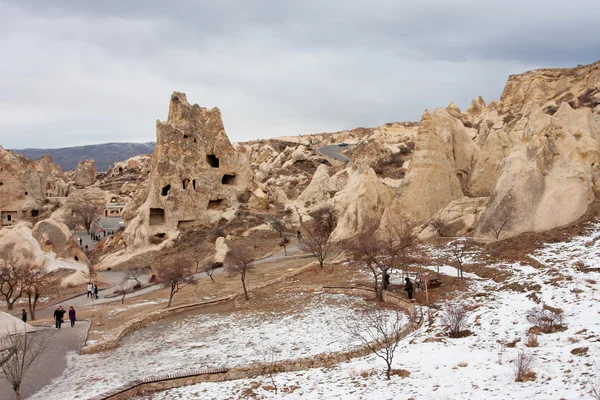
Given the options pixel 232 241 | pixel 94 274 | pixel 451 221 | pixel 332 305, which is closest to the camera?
pixel 332 305

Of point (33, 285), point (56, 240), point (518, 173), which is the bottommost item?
point (33, 285)

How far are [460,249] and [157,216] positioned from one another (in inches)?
1132

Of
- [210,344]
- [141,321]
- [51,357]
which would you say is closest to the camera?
[51,357]

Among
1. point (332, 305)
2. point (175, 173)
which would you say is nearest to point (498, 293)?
point (332, 305)

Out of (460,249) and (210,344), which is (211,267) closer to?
(210,344)

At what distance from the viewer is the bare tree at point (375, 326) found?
13.2 meters

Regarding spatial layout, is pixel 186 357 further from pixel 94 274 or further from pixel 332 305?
pixel 94 274

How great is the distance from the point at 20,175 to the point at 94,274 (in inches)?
1302

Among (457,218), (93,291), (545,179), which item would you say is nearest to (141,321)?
(93,291)

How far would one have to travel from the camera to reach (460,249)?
69.2 ft

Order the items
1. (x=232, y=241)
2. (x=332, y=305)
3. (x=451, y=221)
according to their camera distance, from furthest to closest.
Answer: (x=232, y=241) → (x=451, y=221) → (x=332, y=305)

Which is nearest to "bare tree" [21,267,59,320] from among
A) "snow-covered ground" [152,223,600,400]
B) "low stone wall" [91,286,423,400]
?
"low stone wall" [91,286,423,400]

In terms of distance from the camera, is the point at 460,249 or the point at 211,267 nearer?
the point at 460,249

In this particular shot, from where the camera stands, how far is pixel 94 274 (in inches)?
1270
